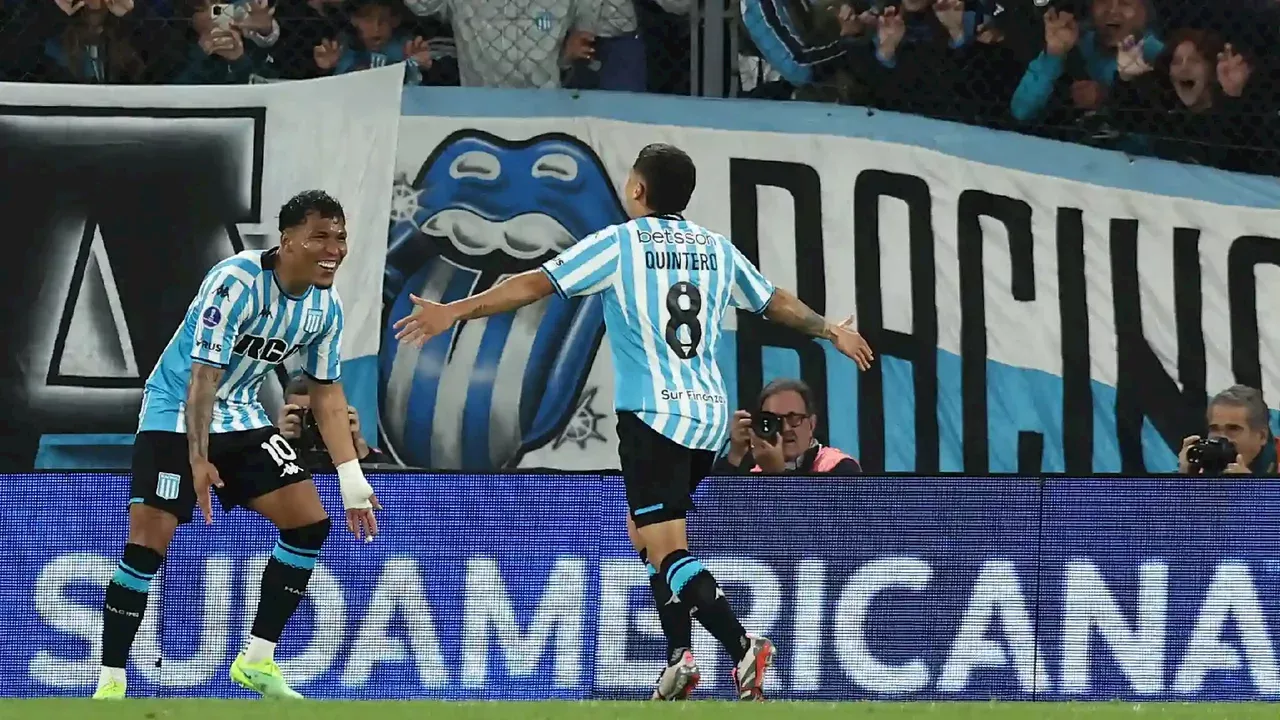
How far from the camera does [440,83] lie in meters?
11.3

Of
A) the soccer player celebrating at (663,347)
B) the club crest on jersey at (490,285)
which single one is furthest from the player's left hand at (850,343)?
the club crest on jersey at (490,285)

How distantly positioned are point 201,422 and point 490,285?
400cm

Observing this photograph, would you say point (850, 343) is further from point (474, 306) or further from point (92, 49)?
point (92, 49)

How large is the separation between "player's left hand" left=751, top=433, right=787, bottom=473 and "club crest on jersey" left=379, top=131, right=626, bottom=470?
7.07ft

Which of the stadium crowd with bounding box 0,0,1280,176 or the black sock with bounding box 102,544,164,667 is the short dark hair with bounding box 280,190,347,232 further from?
the stadium crowd with bounding box 0,0,1280,176

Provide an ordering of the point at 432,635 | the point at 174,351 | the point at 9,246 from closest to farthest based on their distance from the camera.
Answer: the point at 174,351, the point at 432,635, the point at 9,246

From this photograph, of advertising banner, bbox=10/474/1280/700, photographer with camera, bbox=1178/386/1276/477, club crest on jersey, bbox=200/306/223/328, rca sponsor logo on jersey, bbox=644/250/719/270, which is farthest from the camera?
photographer with camera, bbox=1178/386/1276/477

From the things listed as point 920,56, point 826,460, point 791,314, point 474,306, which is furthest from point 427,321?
point 920,56

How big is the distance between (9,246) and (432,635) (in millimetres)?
3856

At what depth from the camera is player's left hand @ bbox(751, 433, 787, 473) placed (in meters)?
8.81

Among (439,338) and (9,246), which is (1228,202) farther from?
(9,246)

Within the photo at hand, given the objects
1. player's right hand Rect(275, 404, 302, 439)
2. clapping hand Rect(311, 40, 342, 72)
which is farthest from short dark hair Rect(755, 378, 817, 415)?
clapping hand Rect(311, 40, 342, 72)

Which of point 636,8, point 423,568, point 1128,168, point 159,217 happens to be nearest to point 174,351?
point 423,568

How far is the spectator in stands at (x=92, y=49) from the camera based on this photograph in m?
11.0
